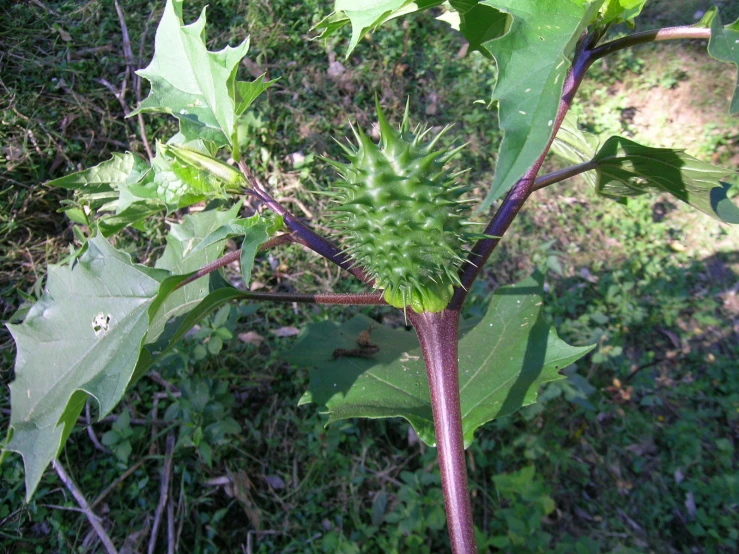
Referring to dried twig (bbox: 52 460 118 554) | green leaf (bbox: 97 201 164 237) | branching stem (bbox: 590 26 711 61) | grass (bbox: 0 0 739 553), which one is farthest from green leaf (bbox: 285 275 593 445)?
dried twig (bbox: 52 460 118 554)

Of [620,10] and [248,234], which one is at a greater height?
[620,10]

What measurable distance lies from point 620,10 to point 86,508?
7.56 feet

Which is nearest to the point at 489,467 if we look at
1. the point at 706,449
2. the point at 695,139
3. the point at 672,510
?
the point at 672,510

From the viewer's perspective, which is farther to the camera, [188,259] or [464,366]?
[464,366]

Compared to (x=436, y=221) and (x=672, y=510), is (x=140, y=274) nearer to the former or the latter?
(x=436, y=221)

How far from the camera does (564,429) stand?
254cm

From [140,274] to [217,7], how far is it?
271 centimetres

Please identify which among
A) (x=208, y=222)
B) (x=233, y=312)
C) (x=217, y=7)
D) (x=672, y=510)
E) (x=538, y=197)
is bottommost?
(x=672, y=510)

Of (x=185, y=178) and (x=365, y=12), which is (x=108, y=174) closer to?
(x=185, y=178)

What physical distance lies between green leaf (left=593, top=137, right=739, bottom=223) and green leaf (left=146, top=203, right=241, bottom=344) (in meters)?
0.81

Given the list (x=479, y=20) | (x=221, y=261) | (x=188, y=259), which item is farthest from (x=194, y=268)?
(x=479, y=20)

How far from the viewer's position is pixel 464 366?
142 centimetres

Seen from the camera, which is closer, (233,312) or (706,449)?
(233,312)

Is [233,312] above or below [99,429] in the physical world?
above
